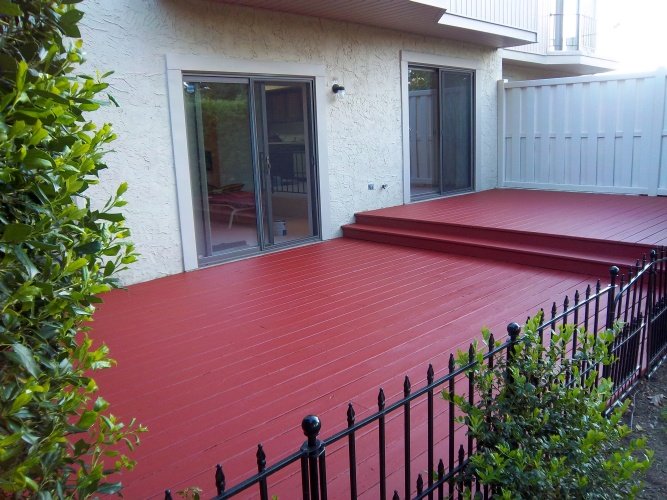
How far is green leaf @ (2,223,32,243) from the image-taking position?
123 centimetres

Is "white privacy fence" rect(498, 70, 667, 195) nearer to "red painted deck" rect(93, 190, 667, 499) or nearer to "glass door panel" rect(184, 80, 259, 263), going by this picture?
"red painted deck" rect(93, 190, 667, 499)

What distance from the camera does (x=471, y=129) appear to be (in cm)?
1036

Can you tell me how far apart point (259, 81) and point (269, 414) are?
493 cm

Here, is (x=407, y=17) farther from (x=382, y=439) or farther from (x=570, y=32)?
(x=570, y=32)

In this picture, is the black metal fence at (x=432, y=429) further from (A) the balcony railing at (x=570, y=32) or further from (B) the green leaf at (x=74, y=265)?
(A) the balcony railing at (x=570, y=32)

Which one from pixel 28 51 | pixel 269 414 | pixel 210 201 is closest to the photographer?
pixel 28 51

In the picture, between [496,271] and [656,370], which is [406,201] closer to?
[496,271]

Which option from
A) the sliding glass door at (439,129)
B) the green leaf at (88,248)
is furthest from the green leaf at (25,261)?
the sliding glass door at (439,129)

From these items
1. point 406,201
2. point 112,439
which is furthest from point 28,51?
point 406,201

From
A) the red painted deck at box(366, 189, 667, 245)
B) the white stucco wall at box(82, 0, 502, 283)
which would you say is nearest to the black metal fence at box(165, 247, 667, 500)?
the red painted deck at box(366, 189, 667, 245)

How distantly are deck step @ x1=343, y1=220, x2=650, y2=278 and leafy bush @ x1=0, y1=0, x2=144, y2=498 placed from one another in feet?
17.7

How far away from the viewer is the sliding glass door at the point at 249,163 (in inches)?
255

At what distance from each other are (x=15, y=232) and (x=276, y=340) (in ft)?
10.3

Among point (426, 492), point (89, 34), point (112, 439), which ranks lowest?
point (426, 492)
